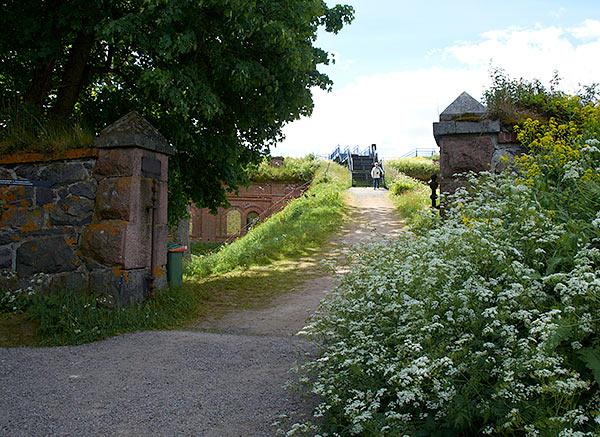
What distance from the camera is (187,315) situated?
6926mm

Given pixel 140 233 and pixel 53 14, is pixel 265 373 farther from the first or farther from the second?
pixel 53 14

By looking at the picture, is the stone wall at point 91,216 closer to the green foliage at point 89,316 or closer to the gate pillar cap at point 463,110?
the green foliage at point 89,316

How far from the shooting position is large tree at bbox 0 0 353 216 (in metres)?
7.18

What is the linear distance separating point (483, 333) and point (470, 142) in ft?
14.1

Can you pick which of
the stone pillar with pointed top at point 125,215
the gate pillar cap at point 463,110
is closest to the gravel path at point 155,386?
the stone pillar with pointed top at point 125,215

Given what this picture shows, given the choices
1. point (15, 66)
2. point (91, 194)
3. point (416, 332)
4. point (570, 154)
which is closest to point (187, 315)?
point (91, 194)

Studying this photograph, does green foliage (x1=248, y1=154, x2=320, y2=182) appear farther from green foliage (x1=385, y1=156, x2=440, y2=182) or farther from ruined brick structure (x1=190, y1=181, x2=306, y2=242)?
green foliage (x1=385, y1=156, x2=440, y2=182)

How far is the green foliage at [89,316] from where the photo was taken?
5582 mm

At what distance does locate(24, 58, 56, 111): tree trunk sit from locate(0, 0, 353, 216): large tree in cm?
2

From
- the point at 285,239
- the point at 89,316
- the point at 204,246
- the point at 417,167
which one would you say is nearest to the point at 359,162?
the point at 417,167

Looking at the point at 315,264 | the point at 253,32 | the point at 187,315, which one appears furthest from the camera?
the point at 315,264

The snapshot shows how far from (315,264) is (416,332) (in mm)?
8211

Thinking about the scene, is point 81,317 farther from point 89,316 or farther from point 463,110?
→ point 463,110

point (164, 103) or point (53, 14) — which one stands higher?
point (53, 14)
